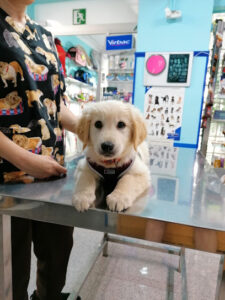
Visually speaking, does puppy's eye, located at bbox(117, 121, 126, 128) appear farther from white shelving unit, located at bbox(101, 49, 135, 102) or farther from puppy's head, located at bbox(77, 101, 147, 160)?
white shelving unit, located at bbox(101, 49, 135, 102)

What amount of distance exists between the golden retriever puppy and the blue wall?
1.80 meters

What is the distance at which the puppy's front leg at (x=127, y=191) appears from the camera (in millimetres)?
600

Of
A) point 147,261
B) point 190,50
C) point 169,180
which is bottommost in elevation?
point 147,261

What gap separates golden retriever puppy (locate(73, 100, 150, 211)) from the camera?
0.77m

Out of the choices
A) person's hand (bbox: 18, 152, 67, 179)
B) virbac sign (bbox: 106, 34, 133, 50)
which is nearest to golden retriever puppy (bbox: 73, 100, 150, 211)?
person's hand (bbox: 18, 152, 67, 179)

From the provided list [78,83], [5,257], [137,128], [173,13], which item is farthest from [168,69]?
[78,83]

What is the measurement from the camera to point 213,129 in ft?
8.87

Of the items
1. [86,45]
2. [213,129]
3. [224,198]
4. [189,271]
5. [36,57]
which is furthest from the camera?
[86,45]

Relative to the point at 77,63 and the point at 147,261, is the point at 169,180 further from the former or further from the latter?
the point at 77,63

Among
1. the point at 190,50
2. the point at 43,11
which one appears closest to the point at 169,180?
the point at 190,50

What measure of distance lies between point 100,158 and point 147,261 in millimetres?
1294

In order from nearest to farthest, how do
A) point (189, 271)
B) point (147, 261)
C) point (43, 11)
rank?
point (189, 271) < point (147, 261) < point (43, 11)

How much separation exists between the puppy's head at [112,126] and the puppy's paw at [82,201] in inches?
9.9

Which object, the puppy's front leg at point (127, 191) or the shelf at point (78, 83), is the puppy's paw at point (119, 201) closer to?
the puppy's front leg at point (127, 191)
